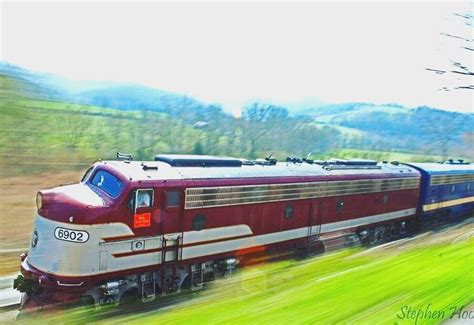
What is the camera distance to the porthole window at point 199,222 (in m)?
3.86

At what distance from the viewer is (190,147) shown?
7.70ft

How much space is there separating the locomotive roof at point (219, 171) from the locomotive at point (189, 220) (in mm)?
10

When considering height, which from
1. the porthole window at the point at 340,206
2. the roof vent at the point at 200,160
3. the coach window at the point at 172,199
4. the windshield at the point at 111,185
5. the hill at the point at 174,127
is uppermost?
the hill at the point at 174,127

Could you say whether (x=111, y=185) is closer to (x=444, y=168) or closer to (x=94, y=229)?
(x=94, y=229)

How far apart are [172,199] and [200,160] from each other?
2.99 ft

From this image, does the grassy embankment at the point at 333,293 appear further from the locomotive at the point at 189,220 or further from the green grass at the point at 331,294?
the locomotive at the point at 189,220

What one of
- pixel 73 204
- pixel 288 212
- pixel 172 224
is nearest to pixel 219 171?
pixel 172 224

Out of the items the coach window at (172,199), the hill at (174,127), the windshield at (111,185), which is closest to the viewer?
the hill at (174,127)

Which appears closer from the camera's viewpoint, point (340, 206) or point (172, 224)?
point (172, 224)

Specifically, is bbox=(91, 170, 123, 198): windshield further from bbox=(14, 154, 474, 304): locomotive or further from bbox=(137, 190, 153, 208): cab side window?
bbox=(137, 190, 153, 208): cab side window

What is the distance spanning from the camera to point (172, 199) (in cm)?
377

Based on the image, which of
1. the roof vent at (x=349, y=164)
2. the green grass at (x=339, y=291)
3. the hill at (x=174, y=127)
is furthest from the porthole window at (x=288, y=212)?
the hill at (x=174, y=127)

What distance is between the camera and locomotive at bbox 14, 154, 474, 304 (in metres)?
Answer: 2.78

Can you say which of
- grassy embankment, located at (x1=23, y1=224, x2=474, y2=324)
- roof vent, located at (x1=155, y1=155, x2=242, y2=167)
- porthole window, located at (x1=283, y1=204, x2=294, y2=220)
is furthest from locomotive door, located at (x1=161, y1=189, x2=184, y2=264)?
porthole window, located at (x1=283, y1=204, x2=294, y2=220)
